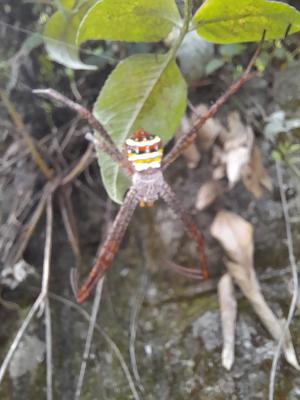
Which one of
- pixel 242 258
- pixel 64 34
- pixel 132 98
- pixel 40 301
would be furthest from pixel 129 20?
pixel 40 301

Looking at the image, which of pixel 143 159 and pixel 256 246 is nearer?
pixel 143 159

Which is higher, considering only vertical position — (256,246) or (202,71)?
(202,71)

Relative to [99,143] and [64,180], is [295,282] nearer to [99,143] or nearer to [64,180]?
[99,143]

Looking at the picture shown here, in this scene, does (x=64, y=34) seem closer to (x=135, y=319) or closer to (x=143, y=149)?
(x=143, y=149)

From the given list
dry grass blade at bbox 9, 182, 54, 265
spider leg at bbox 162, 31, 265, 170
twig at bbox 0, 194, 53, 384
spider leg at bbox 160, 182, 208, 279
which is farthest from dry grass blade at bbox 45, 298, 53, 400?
spider leg at bbox 162, 31, 265, 170

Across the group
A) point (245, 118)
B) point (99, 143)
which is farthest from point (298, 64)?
point (99, 143)

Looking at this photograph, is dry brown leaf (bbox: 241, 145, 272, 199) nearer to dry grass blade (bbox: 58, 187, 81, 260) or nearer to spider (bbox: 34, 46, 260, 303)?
spider (bbox: 34, 46, 260, 303)

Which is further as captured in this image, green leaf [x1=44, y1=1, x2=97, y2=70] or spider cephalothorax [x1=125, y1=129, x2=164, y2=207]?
green leaf [x1=44, y1=1, x2=97, y2=70]
